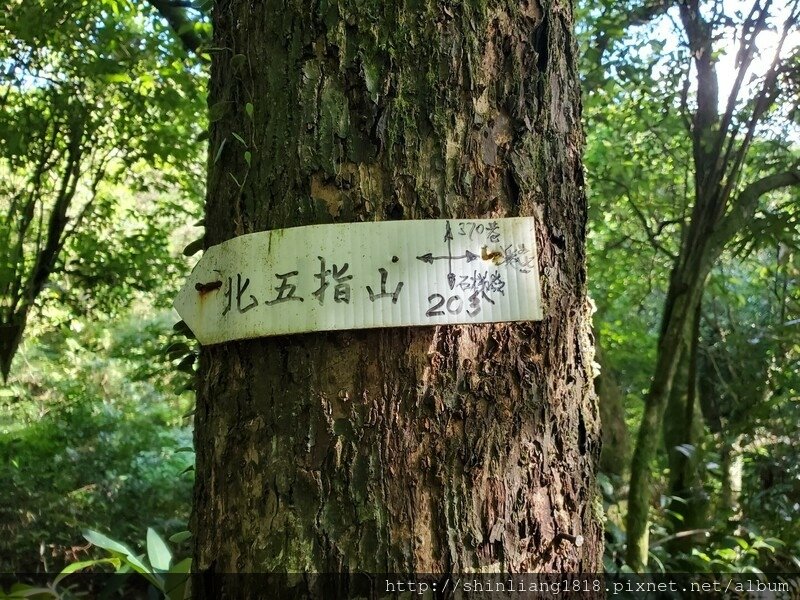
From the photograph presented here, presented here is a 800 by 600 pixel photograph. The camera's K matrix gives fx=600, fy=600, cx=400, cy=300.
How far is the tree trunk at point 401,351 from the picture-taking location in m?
0.66

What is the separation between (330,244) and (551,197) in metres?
0.29


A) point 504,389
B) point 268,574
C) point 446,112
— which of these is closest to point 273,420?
point 268,574

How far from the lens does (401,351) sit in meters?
0.69

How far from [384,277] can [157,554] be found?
46.5 inches

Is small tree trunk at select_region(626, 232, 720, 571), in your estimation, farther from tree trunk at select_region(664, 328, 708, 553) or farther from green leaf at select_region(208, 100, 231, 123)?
green leaf at select_region(208, 100, 231, 123)

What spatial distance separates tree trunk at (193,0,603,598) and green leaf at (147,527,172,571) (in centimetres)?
83

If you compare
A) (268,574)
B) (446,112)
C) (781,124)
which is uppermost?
(781,124)

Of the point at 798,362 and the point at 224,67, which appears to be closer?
the point at 224,67

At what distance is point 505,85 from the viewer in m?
0.76

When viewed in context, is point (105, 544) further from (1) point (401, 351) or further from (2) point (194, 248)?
(1) point (401, 351)

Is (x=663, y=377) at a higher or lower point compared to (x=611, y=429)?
higher

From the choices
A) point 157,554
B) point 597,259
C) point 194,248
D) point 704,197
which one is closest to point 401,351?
point 194,248

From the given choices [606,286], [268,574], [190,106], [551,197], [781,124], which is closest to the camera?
[268,574]

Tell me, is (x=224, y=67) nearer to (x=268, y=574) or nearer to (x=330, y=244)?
(x=330, y=244)
